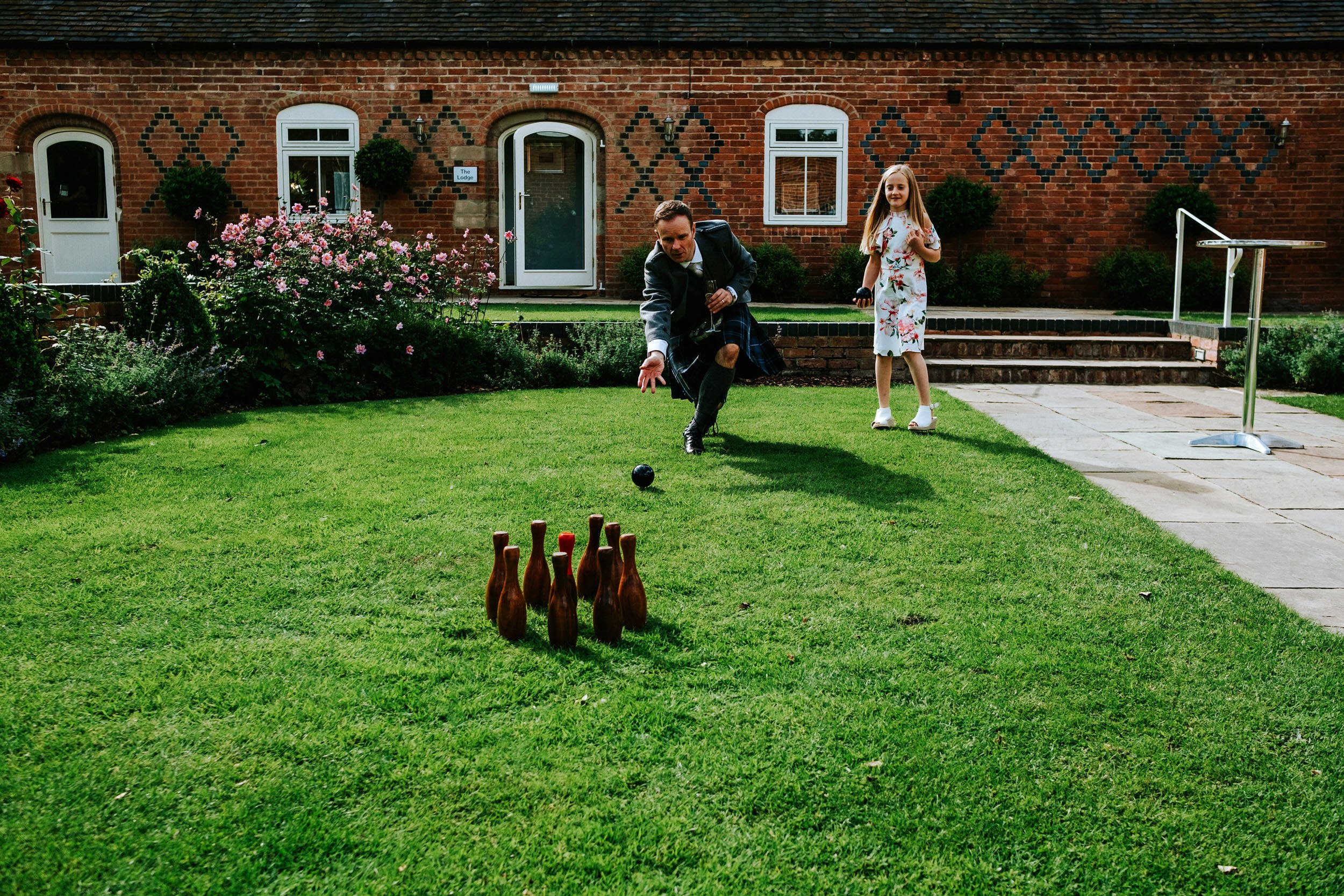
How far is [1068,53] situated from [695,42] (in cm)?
540

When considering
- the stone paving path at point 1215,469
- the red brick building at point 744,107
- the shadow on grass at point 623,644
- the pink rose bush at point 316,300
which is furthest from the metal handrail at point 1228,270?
the pink rose bush at point 316,300

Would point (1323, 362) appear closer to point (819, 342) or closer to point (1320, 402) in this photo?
point (1320, 402)

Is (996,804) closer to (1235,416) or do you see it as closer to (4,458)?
(4,458)

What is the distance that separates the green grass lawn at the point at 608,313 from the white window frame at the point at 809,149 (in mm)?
1727

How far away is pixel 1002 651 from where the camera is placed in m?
3.24

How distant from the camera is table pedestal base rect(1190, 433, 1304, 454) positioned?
257 inches

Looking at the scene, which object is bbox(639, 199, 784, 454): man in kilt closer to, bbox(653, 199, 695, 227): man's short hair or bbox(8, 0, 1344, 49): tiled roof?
bbox(653, 199, 695, 227): man's short hair

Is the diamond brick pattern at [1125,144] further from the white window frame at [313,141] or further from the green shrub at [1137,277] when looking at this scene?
the white window frame at [313,141]

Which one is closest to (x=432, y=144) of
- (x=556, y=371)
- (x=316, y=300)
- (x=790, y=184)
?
(x=790, y=184)

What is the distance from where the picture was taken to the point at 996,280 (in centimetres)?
1502

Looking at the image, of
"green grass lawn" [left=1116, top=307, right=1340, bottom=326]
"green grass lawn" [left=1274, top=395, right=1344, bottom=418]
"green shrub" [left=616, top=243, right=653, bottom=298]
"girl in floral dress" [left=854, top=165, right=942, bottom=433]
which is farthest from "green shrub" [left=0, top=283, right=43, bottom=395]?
"green grass lawn" [left=1116, top=307, right=1340, bottom=326]

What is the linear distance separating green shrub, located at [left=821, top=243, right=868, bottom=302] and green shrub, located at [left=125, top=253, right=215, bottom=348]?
940 cm

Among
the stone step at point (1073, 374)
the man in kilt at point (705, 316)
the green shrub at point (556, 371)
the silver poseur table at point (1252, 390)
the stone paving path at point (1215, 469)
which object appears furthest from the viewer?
the stone step at point (1073, 374)

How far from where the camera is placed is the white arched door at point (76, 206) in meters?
15.9
